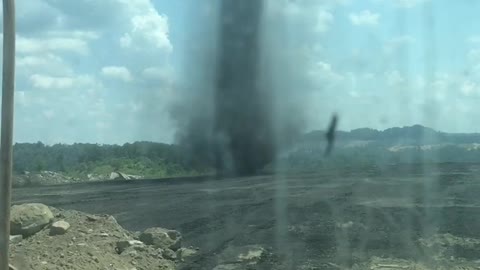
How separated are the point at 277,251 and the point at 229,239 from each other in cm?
187

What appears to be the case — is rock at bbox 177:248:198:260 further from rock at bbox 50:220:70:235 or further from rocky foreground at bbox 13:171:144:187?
A: rocky foreground at bbox 13:171:144:187

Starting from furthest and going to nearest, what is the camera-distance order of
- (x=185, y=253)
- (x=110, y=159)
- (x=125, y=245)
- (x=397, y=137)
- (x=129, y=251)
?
1. (x=110, y=159)
2. (x=397, y=137)
3. (x=185, y=253)
4. (x=125, y=245)
5. (x=129, y=251)

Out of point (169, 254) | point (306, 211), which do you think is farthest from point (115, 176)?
point (169, 254)

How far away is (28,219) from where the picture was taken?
1330 cm

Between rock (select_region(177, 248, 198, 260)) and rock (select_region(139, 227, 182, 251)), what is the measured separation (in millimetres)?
136

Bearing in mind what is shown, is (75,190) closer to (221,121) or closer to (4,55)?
(221,121)

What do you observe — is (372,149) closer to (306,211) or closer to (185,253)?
(306,211)

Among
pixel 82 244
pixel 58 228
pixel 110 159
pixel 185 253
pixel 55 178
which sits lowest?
pixel 185 253

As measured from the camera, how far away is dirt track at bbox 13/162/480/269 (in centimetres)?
1555

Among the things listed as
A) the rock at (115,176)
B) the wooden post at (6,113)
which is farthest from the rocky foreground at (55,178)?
the wooden post at (6,113)

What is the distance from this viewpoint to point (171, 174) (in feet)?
156

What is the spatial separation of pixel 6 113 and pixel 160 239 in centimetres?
625

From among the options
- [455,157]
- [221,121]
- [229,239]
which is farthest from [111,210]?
[455,157]

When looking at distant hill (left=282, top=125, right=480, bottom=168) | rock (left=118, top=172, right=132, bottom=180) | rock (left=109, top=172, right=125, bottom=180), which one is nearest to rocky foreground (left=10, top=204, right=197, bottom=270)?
distant hill (left=282, top=125, right=480, bottom=168)
